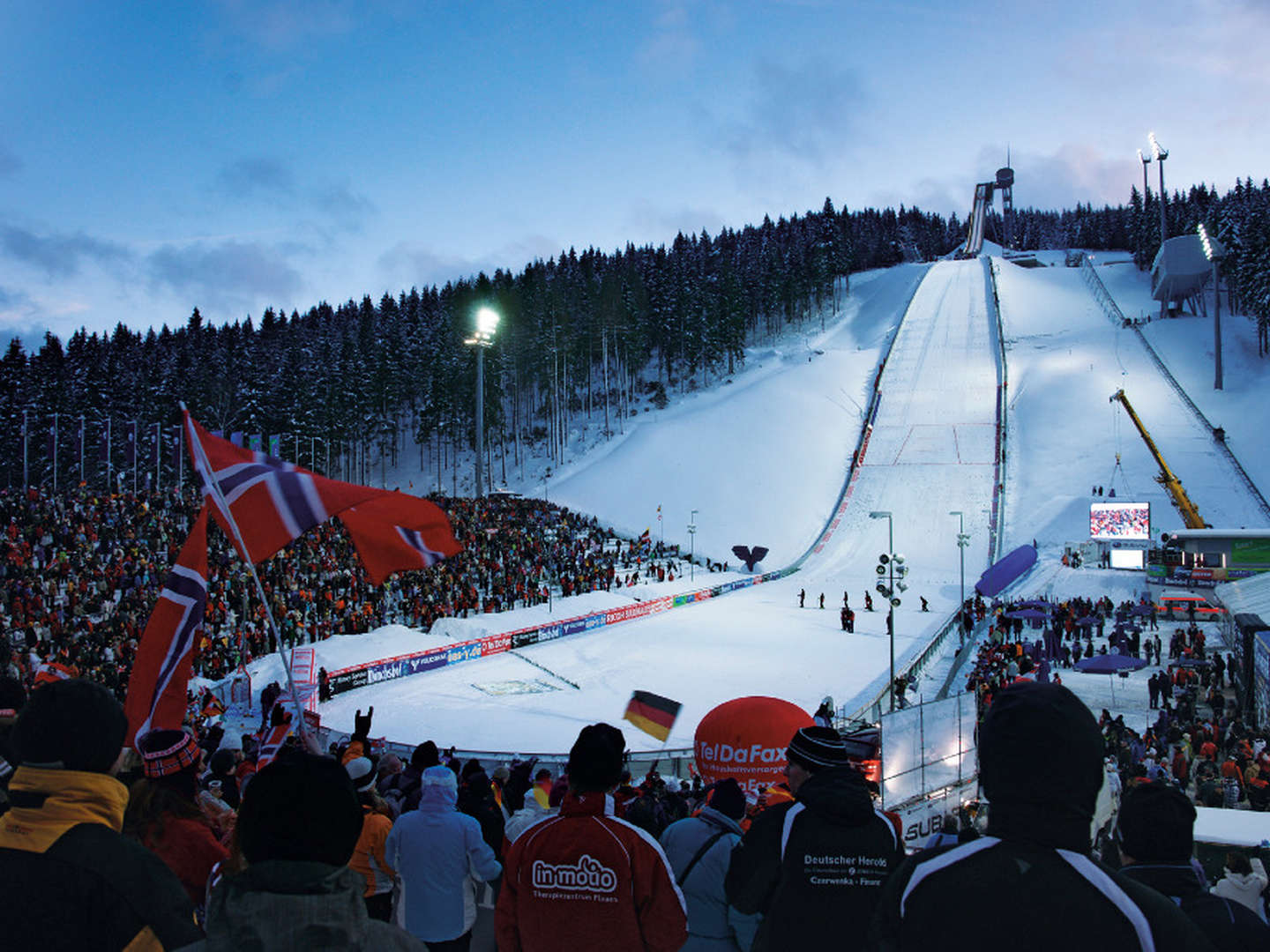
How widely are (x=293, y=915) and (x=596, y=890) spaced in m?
1.51

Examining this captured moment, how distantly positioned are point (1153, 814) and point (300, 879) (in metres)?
2.57

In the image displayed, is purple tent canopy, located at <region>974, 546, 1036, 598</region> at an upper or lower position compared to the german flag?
lower

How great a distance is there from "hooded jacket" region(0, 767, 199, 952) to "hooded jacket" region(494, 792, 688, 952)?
4.08 ft

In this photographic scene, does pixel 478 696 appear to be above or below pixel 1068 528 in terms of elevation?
below

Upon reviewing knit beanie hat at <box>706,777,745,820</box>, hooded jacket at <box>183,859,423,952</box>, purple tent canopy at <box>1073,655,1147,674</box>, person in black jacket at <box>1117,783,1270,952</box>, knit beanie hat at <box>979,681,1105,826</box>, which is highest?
knit beanie hat at <box>979,681,1105,826</box>

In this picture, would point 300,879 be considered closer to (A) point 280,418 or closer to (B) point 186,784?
(B) point 186,784

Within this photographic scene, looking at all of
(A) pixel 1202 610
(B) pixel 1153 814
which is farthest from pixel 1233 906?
(A) pixel 1202 610

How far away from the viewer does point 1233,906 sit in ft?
8.07

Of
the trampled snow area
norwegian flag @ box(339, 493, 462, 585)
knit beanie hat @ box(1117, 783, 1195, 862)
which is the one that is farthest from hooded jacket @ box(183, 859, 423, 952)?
the trampled snow area

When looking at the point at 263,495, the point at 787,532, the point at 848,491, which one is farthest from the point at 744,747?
the point at 848,491

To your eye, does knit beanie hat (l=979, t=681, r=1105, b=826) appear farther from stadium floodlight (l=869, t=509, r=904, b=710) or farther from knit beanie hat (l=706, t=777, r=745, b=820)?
stadium floodlight (l=869, t=509, r=904, b=710)

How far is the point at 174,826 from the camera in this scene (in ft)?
11.0

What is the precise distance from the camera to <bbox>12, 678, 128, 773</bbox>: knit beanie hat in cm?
223

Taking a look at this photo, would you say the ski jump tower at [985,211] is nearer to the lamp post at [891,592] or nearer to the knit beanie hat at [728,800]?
the lamp post at [891,592]
